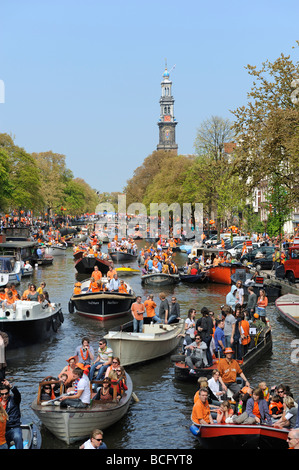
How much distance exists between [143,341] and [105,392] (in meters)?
5.32

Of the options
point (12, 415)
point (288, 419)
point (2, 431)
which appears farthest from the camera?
point (288, 419)

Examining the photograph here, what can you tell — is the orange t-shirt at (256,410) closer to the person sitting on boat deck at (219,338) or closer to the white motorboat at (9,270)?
the person sitting on boat deck at (219,338)

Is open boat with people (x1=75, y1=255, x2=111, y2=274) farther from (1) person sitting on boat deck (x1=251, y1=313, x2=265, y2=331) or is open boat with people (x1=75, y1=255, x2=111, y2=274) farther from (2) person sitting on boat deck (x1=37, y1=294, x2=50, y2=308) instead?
(1) person sitting on boat deck (x1=251, y1=313, x2=265, y2=331)

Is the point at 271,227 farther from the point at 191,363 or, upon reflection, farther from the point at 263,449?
the point at 263,449

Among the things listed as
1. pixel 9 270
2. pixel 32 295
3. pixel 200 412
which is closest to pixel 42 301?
pixel 32 295

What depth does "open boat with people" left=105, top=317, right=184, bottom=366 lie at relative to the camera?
20781mm

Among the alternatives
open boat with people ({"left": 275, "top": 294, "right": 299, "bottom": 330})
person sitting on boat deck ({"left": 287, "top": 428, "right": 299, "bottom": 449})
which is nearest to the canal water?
open boat with people ({"left": 275, "top": 294, "right": 299, "bottom": 330})

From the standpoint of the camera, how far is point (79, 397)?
1519 centimetres

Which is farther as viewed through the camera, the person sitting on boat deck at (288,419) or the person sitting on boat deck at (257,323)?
the person sitting on boat deck at (257,323)

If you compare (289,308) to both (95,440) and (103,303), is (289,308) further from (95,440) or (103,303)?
(95,440)

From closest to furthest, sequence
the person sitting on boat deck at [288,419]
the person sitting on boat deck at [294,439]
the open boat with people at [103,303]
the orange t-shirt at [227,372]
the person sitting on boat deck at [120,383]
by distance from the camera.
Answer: the person sitting on boat deck at [294,439] → the person sitting on boat deck at [288,419] → the person sitting on boat deck at [120,383] → the orange t-shirt at [227,372] → the open boat with people at [103,303]

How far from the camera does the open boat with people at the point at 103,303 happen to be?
98.2 feet

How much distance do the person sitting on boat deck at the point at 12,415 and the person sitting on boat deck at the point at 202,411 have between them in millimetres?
3686

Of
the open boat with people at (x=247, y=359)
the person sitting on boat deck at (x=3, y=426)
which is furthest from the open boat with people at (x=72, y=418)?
the open boat with people at (x=247, y=359)
